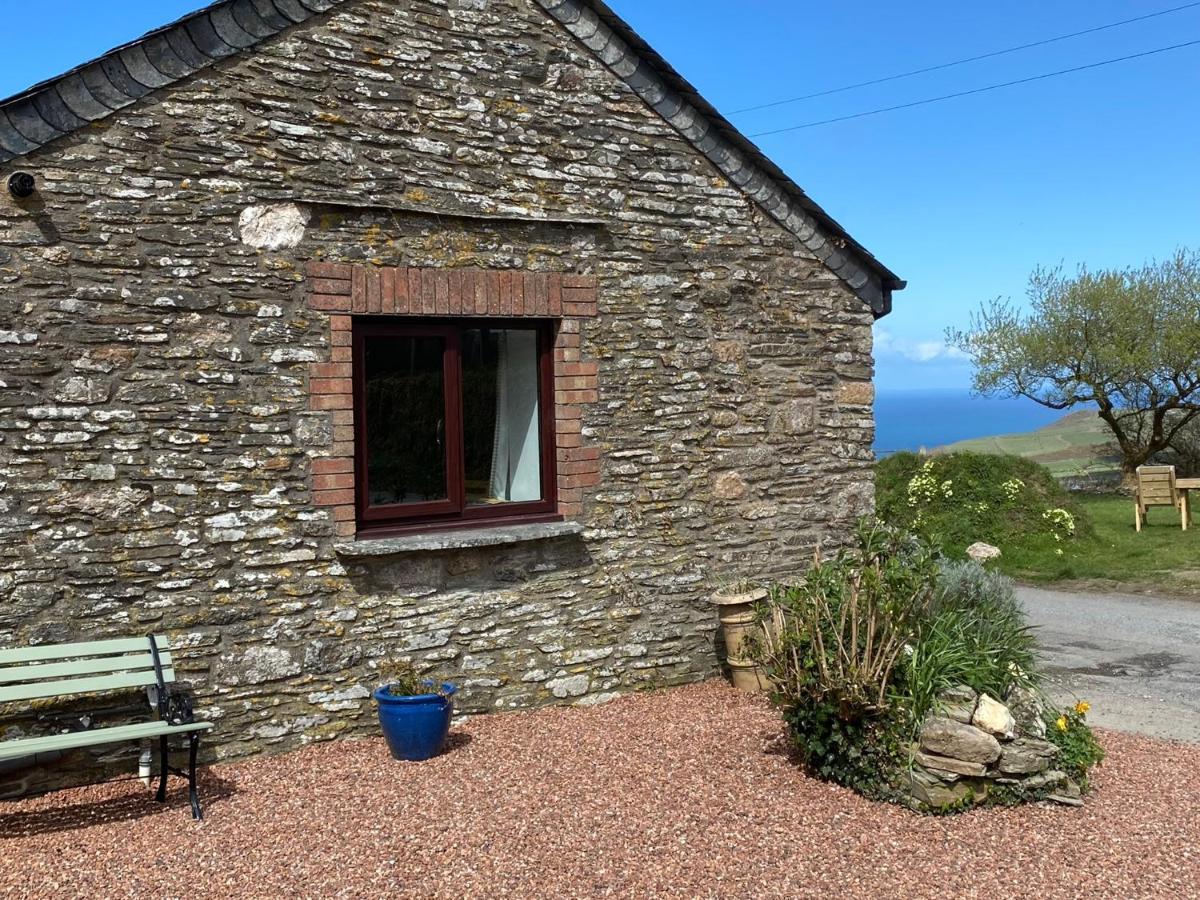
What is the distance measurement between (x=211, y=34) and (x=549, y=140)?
6.93 feet

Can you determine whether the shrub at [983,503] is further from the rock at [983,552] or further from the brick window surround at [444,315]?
the brick window surround at [444,315]

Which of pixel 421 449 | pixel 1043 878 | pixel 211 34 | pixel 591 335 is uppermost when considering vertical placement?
pixel 211 34

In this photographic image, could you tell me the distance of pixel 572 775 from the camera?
540 cm

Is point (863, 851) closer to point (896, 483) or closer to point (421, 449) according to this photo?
point (421, 449)

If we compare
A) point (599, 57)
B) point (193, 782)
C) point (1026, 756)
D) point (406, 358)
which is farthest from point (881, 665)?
point (599, 57)

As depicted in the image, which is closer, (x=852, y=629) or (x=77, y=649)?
(x=77, y=649)

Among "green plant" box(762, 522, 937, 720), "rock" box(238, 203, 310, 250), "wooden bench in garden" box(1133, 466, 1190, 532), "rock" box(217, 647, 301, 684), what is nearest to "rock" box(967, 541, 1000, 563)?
"wooden bench in garden" box(1133, 466, 1190, 532)

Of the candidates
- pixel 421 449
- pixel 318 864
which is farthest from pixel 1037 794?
pixel 421 449

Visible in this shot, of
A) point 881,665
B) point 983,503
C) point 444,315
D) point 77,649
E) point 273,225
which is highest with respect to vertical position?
point 273,225

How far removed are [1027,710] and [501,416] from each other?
3.70m

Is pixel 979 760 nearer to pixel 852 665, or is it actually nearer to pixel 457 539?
pixel 852 665

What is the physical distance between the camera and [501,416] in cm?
Answer: 679

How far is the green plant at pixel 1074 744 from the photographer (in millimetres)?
5117

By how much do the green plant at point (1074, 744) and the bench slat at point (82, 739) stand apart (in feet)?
14.2
